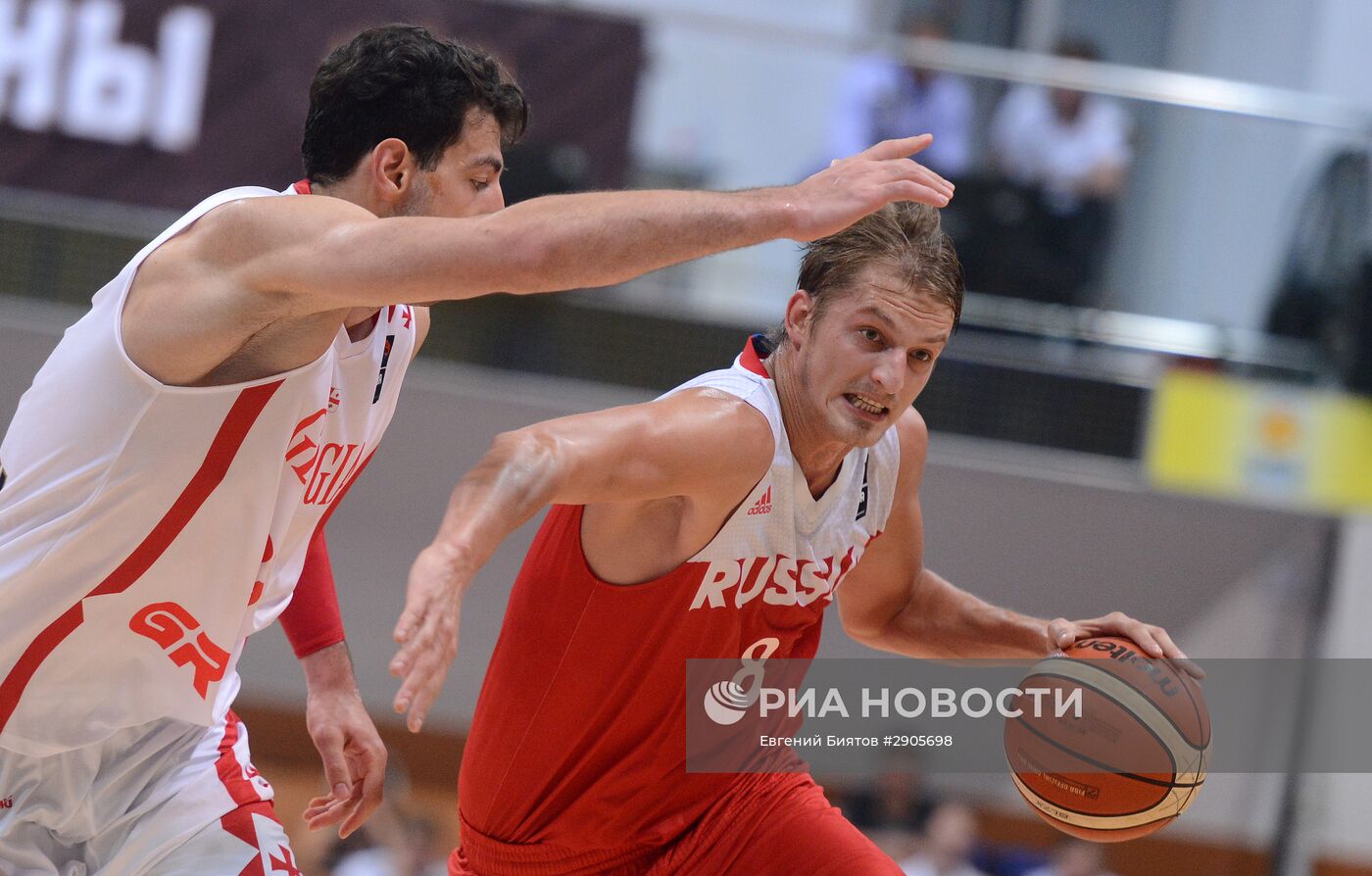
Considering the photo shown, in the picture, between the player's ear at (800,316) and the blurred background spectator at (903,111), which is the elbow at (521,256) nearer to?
the player's ear at (800,316)

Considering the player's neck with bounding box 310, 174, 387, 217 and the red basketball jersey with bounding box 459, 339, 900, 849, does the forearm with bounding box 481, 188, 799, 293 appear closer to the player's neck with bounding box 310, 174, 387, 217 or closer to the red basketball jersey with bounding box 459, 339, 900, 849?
the player's neck with bounding box 310, 174, 387, 217

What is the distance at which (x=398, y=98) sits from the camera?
2914mm

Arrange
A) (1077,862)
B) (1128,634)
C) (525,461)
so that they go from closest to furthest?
(525,461) → (1128,634) → (1077,862)

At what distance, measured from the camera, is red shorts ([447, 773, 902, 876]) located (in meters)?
3.26

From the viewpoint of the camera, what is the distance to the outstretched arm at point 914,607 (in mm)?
3637

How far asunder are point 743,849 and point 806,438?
0.90 m

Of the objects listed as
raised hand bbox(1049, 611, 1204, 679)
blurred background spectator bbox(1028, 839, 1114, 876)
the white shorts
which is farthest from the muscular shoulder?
blurred background spectator bbox(1028, 839, 1114, 876)

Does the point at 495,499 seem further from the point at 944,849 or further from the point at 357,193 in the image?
the point at 944,849

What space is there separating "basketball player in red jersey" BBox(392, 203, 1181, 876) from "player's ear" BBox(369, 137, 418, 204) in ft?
2.18

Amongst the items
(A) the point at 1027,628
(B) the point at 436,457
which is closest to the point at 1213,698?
(B) the point at 436,457

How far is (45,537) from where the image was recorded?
2727 millimetres

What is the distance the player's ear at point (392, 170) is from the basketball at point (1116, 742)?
1756mm

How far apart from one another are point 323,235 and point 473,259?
0.28 meters

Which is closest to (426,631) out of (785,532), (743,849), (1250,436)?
(785,532)
